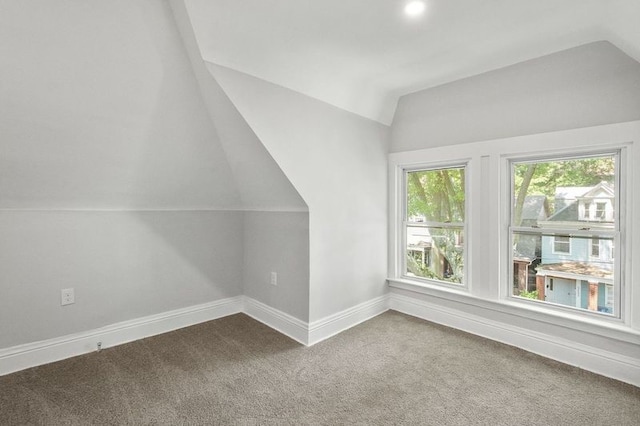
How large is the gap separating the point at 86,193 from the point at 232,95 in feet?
4.54

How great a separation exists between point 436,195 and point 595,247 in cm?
131

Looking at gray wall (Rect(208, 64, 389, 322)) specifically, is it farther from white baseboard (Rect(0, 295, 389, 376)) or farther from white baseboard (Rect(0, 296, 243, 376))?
white baseboard (Rect(0, 296, 243, 376))

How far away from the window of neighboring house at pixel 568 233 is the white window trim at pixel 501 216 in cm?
Result: 6

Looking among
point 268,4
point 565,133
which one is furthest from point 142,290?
point 565,133

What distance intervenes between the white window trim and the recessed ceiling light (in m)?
1.36

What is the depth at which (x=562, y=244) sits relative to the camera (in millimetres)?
2471

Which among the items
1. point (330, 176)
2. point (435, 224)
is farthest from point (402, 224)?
point (330, 176)

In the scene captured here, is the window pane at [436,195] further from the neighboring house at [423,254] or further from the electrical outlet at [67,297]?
the electrical outlet at [67,297]

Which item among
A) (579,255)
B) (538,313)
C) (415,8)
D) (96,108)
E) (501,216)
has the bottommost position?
(538,313)

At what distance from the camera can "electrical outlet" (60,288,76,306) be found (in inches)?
93.8

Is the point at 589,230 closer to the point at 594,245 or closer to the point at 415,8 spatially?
the point at 594,245

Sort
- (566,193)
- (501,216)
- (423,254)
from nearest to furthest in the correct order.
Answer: (566,193), (501,216), (423,254)

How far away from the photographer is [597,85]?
87.5 inches

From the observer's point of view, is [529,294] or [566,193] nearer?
[566,193]
